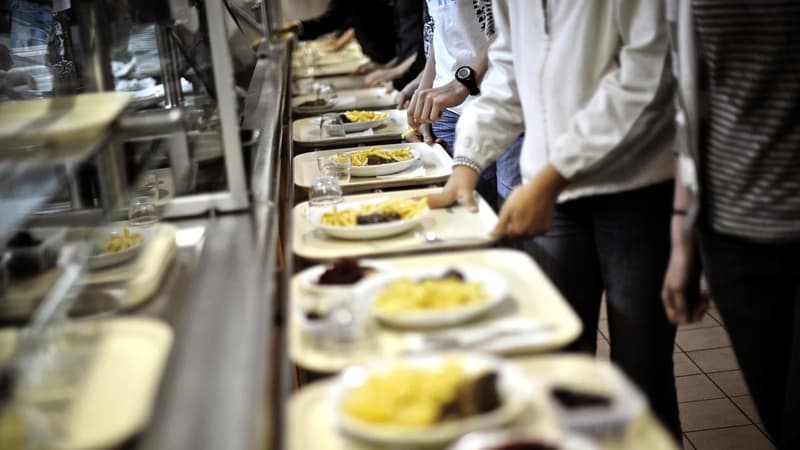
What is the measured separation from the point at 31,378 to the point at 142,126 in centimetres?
74

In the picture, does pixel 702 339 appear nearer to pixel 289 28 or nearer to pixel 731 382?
pixel 731 382

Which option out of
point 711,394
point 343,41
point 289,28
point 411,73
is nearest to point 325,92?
point 411,73

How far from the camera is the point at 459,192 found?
234cm

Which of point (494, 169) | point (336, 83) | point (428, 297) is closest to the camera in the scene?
point (428, 297)

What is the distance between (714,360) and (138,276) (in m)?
2.79

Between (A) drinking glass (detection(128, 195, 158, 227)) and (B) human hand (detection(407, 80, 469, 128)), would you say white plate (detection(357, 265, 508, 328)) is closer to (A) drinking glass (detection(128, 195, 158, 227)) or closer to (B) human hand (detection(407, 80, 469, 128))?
(A) drinking glass (detection(128, 195, 158, 227))

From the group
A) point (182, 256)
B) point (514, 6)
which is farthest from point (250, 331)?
point (514, 6)

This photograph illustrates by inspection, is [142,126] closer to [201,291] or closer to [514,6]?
[201,291]

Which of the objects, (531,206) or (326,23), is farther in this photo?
(326,23)

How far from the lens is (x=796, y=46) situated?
162 centimetres

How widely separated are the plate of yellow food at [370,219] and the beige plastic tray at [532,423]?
795 mm

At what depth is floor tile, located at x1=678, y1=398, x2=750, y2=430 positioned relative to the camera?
10.1 feet

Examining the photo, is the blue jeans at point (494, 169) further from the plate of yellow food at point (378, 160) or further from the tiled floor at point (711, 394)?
the tiled floor at point (711, 394)

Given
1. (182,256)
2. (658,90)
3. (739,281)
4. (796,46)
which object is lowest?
(739,281)
